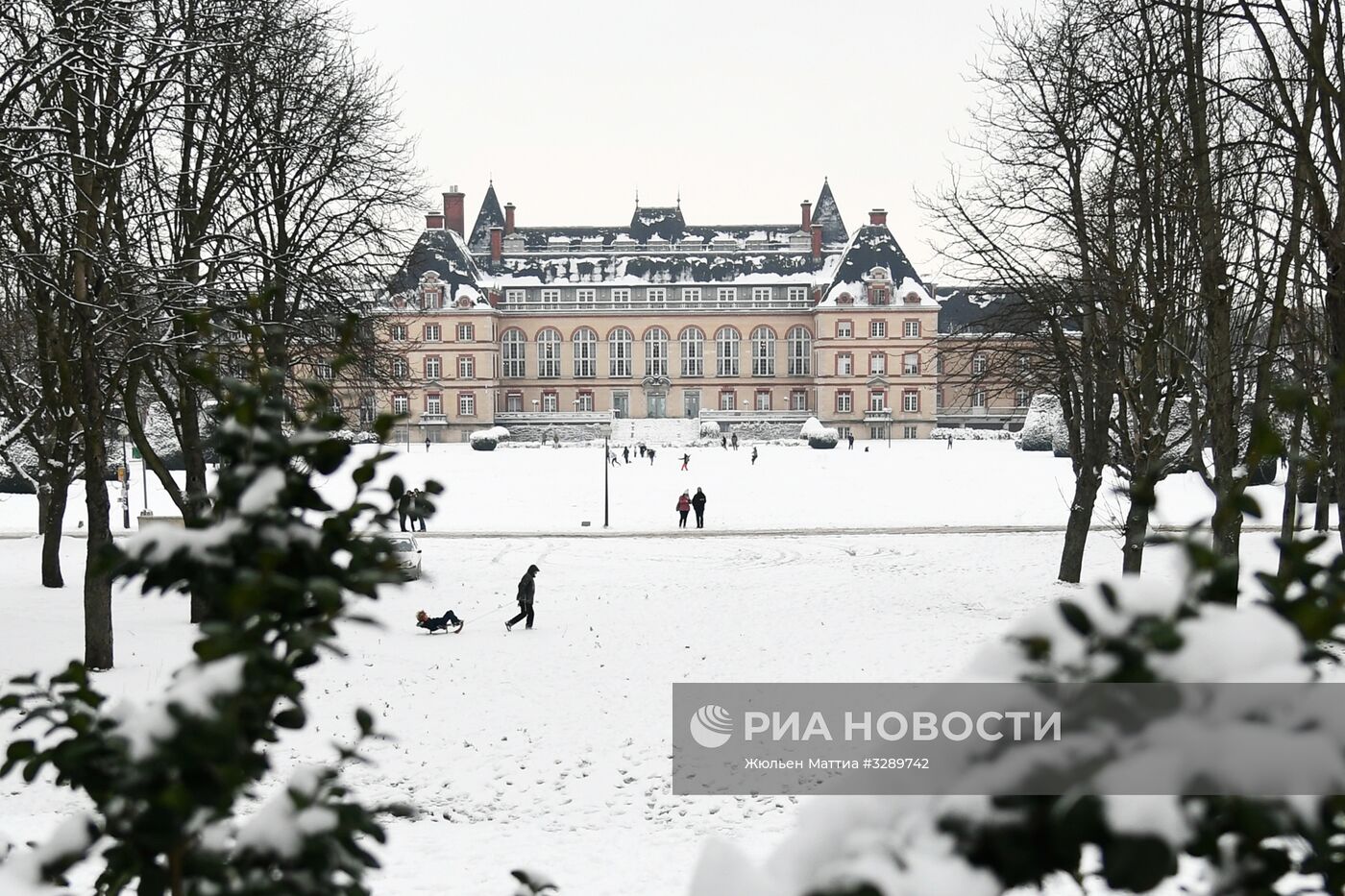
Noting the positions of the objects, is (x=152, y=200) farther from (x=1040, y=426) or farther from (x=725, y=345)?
(x=725, y=345)

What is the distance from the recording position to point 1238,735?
Result: 1.35 metres

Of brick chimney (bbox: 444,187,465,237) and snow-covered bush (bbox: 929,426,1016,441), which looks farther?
brick chimney (bbox: 444,187,465,237)

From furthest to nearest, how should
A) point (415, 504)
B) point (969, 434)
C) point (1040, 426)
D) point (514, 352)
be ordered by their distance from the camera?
point (514, 352) → point (969, 434) → point (1040, 426) → point (415, 504)

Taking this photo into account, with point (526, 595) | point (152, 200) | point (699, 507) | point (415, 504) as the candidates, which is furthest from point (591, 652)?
point (699, 507)

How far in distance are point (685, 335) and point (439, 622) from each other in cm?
6648

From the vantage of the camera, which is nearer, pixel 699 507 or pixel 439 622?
pixel 439 622

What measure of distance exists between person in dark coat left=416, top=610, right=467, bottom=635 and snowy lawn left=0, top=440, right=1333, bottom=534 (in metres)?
13.2

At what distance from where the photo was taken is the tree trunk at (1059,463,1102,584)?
57.9 ft

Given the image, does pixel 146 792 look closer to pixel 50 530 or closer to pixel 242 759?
pixel 242 759

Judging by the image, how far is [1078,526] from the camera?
18.4 meters

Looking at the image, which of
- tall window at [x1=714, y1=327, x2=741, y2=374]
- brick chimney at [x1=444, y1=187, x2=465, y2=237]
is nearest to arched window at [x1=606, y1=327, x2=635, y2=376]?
tall window at [x1=714, y1=327, x2=741, y2=374]

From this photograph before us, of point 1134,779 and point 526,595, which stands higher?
point 1134,779

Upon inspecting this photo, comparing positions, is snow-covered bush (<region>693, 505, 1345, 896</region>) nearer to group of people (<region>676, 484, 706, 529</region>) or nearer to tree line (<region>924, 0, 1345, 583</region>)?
tree line (<region>924, 0, 1345, 583</region>)

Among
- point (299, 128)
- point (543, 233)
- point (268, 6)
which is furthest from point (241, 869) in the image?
point (543, 233)
